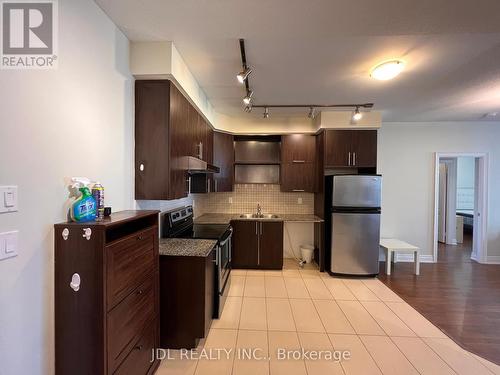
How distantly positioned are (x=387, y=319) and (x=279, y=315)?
118cm

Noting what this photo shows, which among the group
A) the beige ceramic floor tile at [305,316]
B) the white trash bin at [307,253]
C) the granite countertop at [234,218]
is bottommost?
the beige ceramic floor tile at [305,316]

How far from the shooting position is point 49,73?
1245 mm

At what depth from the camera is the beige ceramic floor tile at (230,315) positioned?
95.1 inches

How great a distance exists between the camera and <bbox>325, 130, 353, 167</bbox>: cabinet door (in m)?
3.78

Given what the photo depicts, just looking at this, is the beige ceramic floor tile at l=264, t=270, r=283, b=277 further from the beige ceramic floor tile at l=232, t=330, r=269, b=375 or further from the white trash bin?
the beige ceramic floor tile at l=232, t=330, r=269, b=375

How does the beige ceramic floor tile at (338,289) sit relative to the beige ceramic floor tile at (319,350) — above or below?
above

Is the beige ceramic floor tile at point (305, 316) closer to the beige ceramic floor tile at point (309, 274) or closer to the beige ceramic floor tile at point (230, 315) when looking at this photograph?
the beige ceramic floor tile at point (230, 315)

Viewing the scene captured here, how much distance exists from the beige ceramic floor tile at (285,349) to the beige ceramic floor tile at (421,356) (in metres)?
0.94

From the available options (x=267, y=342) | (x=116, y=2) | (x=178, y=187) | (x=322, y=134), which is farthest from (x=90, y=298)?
(x=322, y=134)

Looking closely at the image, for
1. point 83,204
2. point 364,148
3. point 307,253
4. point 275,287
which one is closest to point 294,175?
→ point 364,148

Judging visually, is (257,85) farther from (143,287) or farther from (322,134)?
(143,287)

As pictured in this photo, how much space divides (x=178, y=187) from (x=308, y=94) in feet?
6.97

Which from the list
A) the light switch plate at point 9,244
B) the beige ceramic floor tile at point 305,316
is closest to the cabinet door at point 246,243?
the beige ceramic floor tile at point 305,316

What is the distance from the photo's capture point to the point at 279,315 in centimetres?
261
